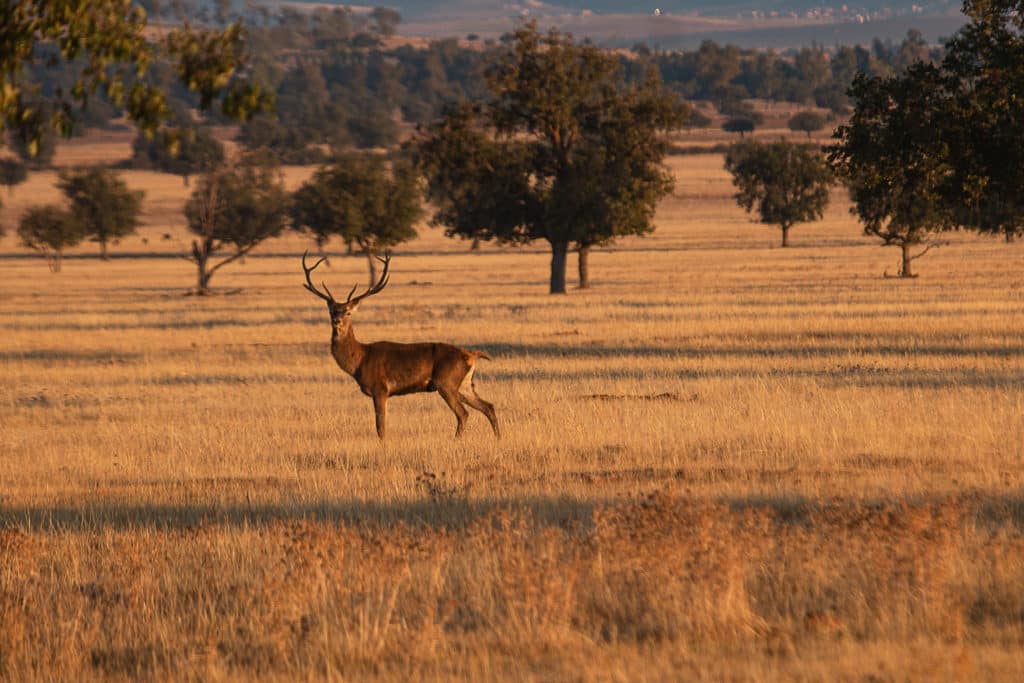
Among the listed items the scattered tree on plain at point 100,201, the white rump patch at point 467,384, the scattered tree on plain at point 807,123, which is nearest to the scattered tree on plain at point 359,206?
the scattered tree on plain at point 100,201

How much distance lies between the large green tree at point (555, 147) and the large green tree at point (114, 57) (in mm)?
38825

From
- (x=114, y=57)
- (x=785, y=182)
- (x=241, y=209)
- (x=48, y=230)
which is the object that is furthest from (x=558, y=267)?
(x=48, y=230)

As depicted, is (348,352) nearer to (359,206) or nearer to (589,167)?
(589,167)

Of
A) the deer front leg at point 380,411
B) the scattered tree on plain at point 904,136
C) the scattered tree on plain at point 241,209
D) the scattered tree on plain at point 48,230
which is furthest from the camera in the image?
the scattered tree on plain at point 48,230

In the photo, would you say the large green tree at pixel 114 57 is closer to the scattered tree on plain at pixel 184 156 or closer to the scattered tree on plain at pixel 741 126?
the scattered tree on plain at pixel 184 156

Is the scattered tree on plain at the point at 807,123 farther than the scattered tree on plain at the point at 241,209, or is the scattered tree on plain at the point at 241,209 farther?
the scattered tree on plain at the point at 807,123

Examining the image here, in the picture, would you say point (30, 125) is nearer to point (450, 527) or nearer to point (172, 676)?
point (172, 676)

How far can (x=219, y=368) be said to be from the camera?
27.9 meters

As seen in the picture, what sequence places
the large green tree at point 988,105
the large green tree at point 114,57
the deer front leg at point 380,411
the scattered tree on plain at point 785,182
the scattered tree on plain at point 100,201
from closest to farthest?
the large green tree at point 114,57 → the deer front leg at point 380,411 → the large green tree at point 988,105 → the scattered tree on plain at point 785,182 → the scattered tree on plain at point 100,201

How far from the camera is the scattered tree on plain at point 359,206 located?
201ft

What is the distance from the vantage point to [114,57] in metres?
7.52

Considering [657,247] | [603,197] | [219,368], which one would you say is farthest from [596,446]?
[657,247]

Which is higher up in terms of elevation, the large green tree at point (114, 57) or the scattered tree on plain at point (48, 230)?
the large green tree at point (114, 57)

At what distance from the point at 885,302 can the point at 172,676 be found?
3716cm
